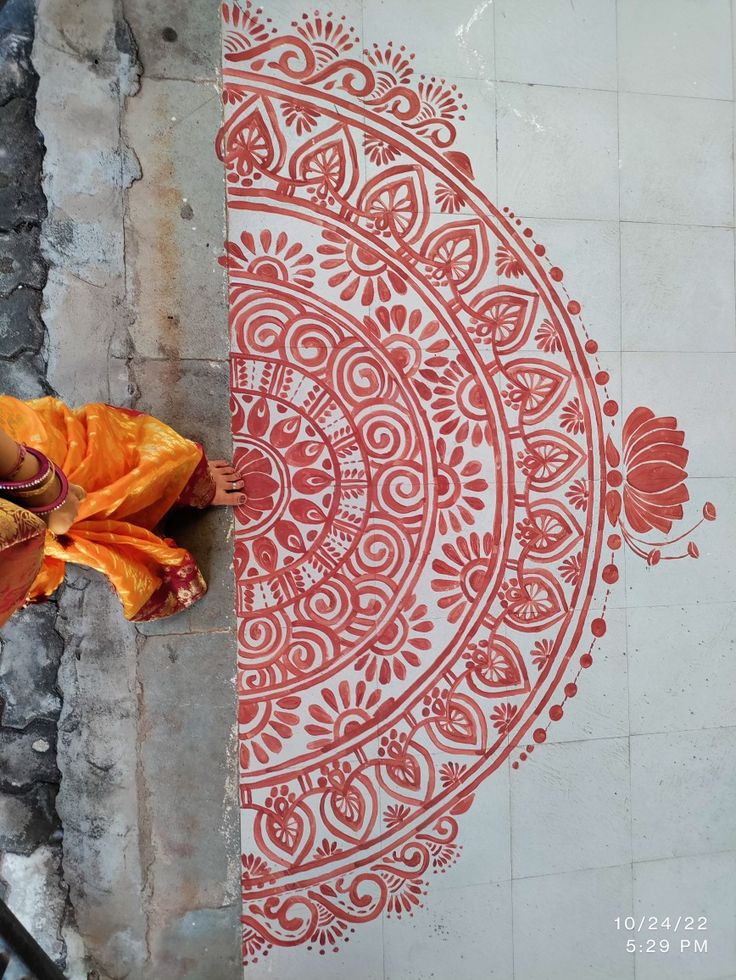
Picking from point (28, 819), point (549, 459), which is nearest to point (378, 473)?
point (549, 459)

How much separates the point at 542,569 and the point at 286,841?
121 centimetres

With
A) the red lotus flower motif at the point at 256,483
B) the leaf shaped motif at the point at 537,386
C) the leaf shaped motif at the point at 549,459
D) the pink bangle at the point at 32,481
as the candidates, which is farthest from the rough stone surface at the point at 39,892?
the leaf shaped motif at the point at 537,386

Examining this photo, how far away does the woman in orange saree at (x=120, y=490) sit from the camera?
5.40ft

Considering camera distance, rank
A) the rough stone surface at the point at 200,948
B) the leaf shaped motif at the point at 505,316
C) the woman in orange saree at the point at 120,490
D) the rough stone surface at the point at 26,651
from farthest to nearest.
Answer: the leaf shaped motif at the point at 505,316 → the rough stone surface at the point at 200,948 → the rough stone surface at the point at 26,651 → the woman in orange saree at the point at 120,490

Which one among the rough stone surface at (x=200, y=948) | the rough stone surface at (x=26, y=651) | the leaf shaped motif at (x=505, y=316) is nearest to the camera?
the rough stone surface at (x=26, y=651)

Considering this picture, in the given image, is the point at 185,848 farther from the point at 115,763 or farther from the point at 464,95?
the point at 464,95

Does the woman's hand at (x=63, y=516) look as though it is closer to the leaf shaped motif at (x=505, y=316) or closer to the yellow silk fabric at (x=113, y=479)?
the yellow silk fabric at (x=113, y=479)

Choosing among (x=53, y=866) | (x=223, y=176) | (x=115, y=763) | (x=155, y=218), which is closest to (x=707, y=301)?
(x=223, y=176)

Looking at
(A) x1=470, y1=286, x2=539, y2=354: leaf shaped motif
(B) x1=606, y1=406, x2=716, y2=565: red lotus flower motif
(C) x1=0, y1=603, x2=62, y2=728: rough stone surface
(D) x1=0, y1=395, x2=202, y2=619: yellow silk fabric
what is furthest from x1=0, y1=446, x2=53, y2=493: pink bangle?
(B) x1=606, y1=406, x2=716, y2=565: red lotus flower motif

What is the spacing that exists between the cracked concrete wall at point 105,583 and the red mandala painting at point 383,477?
0.09 m

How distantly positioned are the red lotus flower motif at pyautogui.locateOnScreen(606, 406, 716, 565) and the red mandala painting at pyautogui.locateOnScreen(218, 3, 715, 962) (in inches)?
0.8

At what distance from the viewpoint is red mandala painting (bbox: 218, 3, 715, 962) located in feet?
7.22

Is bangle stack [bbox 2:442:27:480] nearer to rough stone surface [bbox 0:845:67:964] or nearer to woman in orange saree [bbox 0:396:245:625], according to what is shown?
woman in orange saree [bbox 0:396:245:625]

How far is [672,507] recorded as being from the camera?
2.39 m
